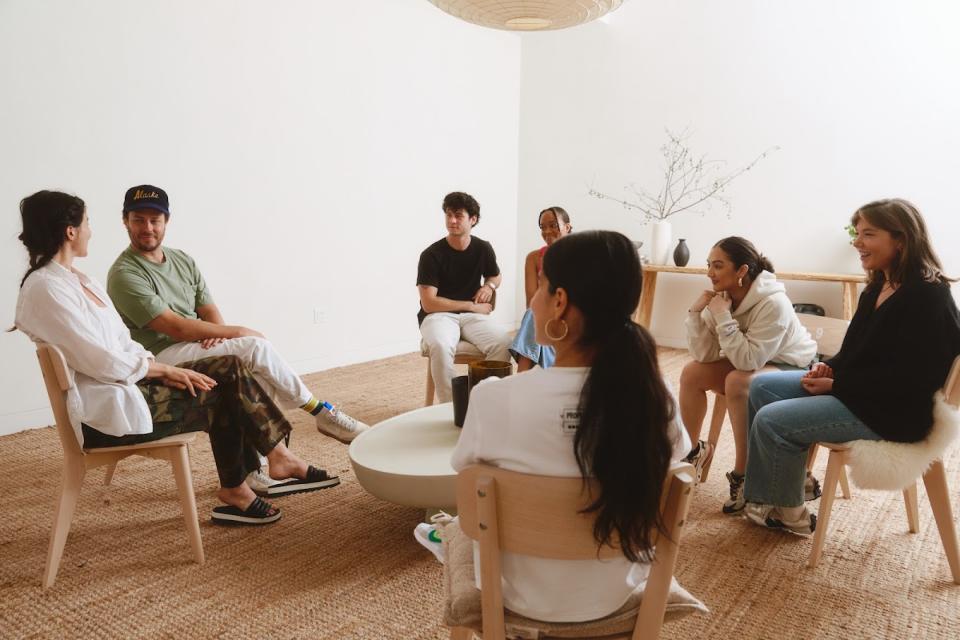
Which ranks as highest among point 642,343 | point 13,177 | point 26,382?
point 13,177

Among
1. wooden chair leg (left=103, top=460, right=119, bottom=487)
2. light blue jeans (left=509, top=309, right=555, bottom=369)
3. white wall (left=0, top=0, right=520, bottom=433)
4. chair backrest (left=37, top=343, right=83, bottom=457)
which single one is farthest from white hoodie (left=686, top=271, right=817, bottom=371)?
white wall (left=0, top=0, right=520, bottom=433)

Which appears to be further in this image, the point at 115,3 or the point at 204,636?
the point at 115,3

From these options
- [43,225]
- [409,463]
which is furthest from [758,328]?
[43,225]

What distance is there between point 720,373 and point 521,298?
383 cm

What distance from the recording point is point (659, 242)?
17.4 ft

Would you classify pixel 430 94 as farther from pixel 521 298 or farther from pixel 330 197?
pixel 521 298

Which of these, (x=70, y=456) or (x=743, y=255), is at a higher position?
(x=743, y=255)

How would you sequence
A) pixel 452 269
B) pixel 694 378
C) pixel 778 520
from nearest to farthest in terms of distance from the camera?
pixel 778 520
pixel 694 378
pixel 452 269

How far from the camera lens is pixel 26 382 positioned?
10.8ft

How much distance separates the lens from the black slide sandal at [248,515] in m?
2.32

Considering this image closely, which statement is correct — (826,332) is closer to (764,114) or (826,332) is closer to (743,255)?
(743,255)

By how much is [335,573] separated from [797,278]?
3797 mm

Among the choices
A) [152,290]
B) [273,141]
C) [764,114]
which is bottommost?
[152,290]

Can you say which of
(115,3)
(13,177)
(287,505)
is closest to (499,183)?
(115,3)
